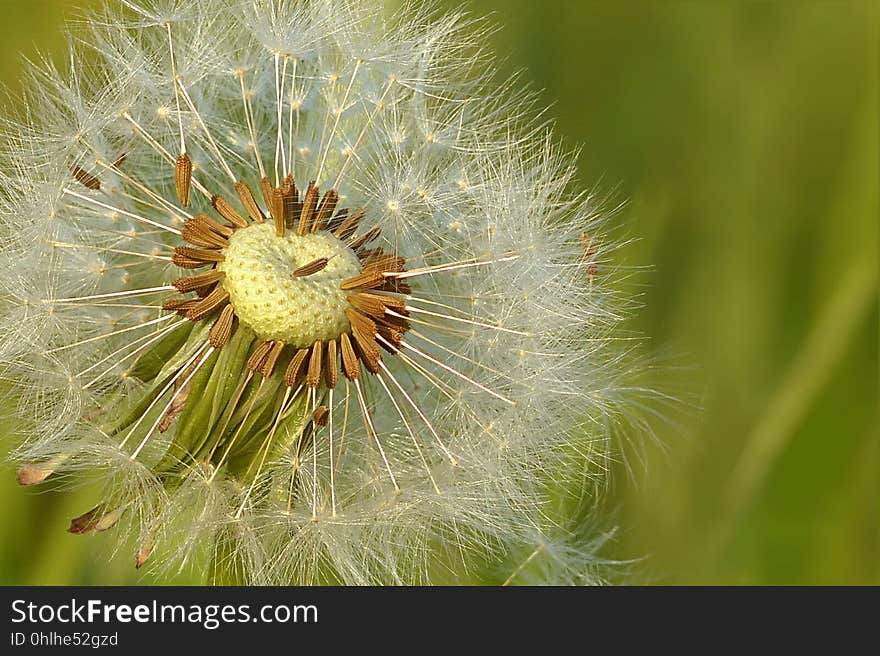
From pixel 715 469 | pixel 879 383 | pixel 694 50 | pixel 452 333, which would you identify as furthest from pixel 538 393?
pixel 694 50

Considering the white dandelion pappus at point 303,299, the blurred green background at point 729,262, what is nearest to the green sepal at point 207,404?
the white dandelion pappus at point 303,299

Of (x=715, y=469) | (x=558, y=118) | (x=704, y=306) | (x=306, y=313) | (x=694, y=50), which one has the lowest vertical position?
(x=306, y=313)

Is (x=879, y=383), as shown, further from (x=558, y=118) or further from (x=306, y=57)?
(x=306, y=57)

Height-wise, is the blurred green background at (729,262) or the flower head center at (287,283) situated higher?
the blurred green background at (729,262)

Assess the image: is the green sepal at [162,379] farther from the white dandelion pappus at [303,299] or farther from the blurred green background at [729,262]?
the blurred green background at [729,262]

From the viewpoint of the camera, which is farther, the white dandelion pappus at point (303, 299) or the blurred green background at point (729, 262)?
the blurred green background at point (729, 262)

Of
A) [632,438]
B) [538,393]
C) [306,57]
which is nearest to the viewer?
[538,393]

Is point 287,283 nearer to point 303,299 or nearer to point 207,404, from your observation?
point 303,299

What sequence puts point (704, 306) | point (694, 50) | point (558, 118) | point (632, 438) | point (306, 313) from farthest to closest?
point (694, 50) < point (704, 306) < point (558, 118) < point (632, 438) < point (306, 313)
